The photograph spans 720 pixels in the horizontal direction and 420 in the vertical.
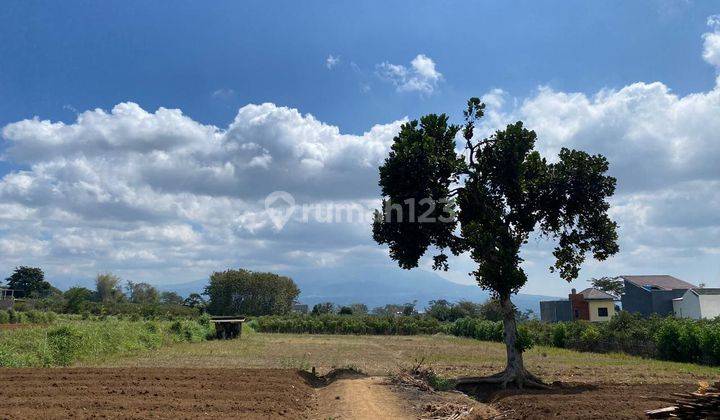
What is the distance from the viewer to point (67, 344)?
→ 75.7 feet

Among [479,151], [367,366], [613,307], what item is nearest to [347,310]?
[613,307]

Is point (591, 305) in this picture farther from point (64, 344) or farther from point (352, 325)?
point (64, 344)

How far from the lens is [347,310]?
287 ft

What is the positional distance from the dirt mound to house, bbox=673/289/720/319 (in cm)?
4149

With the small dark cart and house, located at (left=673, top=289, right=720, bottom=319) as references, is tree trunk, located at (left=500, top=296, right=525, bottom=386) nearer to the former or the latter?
the small dark cart

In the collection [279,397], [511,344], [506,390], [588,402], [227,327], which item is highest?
[511,344]

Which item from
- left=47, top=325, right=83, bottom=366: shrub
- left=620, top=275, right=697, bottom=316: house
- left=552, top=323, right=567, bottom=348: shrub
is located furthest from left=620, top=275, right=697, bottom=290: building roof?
left=47, top=325, right=83, bottom=366: shrub

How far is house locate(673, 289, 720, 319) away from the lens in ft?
148

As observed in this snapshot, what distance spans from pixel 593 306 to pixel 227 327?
3977cm

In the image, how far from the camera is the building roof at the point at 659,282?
185ft

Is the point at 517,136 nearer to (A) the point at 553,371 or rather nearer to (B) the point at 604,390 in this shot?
(B) the point at 604,390

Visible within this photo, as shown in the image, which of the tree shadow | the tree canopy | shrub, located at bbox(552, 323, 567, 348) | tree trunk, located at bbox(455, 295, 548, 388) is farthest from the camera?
the tree canopy

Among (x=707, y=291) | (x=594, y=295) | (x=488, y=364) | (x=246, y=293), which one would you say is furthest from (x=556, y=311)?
(x=246, y=293)

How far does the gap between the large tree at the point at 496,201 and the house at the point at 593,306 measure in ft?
150
